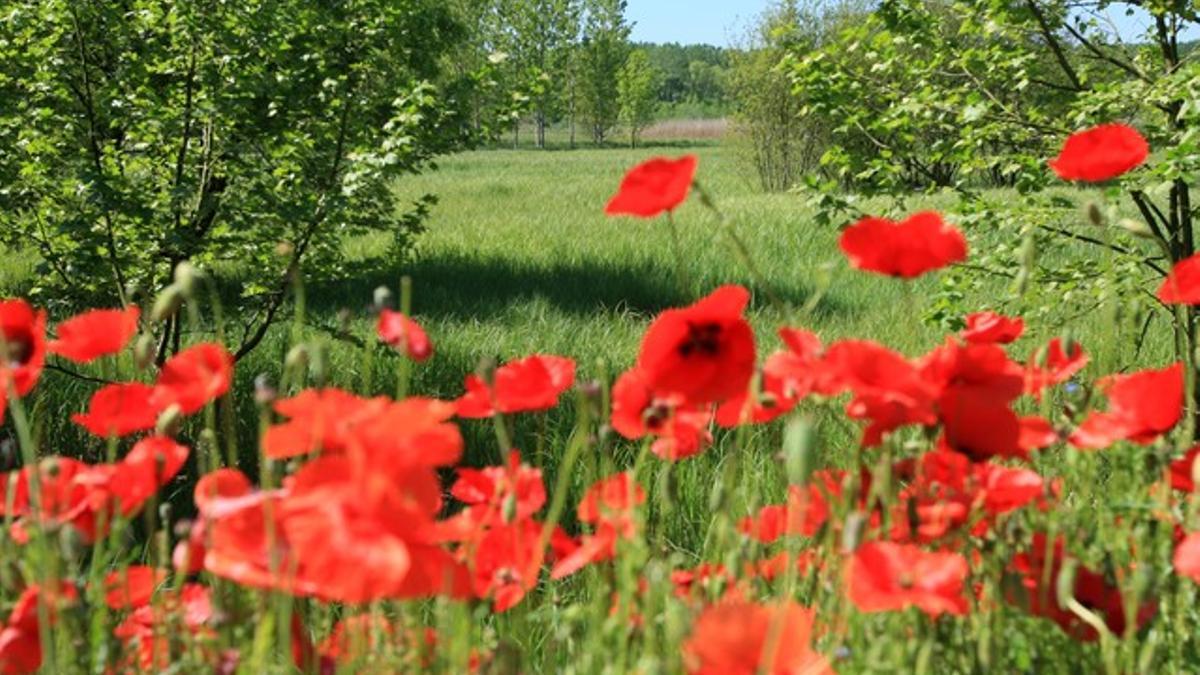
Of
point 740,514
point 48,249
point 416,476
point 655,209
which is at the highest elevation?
point 655,209

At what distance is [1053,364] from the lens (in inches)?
54.1

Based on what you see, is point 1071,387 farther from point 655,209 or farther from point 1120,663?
point 655,209

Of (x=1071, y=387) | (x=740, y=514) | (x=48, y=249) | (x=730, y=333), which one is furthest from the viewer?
(x=48, y=249)

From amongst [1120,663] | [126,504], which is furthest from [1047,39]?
[126,504]

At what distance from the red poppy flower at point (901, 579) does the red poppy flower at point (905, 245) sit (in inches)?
11.1

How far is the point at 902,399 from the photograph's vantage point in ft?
3.15

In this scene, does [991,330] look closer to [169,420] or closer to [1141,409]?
[1141,409]

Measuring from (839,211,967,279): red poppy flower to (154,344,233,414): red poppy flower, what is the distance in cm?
61

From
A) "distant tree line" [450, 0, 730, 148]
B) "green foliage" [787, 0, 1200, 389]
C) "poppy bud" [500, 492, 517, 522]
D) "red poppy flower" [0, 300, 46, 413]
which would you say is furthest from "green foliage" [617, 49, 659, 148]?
"poppy bud" [500, 492, 517, 522]

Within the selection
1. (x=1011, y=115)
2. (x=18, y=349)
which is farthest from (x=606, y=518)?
(x=1011, y=115)

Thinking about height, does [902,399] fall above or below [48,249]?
above

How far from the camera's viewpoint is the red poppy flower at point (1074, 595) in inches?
43.3

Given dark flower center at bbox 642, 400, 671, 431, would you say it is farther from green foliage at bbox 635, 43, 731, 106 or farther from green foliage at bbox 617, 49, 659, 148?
green foliage at bbox 635, 43, 731, 106

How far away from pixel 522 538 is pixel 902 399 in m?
0.41
